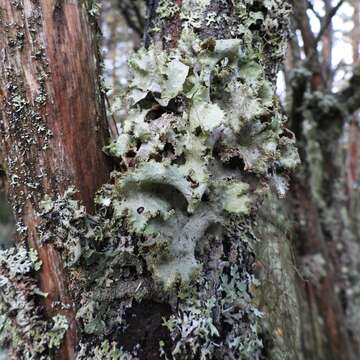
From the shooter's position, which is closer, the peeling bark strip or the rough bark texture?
the peeling bark strip

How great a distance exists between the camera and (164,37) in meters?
1.05

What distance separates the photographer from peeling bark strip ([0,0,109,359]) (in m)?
0.91

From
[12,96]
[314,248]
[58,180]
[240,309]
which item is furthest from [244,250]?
[314,248]

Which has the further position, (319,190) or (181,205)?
(319,190)

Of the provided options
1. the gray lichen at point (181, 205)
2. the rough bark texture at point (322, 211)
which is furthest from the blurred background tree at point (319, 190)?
the gray lichen at point (181, 205)

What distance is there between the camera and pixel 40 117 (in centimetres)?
91

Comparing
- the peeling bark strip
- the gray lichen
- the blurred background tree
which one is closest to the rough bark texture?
the blurred background tree

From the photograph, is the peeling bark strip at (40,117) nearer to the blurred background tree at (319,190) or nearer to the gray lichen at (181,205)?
the gray lichen at (181,205)

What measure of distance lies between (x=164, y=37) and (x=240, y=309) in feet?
1.93

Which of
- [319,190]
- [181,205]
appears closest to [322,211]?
[319,190]

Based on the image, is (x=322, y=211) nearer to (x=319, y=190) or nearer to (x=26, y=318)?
(x=319, y=190)

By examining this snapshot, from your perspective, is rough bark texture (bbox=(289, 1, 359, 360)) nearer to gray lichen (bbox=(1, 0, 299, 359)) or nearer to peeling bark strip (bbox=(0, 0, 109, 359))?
gray lichen (bbox=(1, 0, 299, 359))

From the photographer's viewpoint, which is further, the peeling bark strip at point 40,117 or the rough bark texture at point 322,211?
the rough bark texture at point 322,211

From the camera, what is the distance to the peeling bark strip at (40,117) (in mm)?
908
